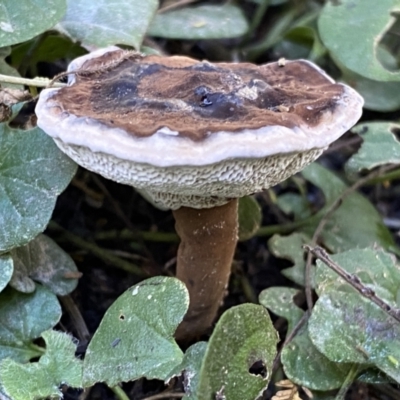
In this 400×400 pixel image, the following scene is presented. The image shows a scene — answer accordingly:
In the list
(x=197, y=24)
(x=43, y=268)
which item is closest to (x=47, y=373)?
(x=43, y=268)

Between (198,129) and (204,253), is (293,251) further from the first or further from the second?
(198,129)

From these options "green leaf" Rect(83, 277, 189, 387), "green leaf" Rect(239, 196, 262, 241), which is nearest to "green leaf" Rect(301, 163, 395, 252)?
"green leaf" Rect(239, 196, 262, 241)

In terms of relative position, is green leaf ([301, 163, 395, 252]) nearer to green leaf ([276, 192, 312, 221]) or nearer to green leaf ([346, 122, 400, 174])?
green leaf ([276, 192, 312, 221])

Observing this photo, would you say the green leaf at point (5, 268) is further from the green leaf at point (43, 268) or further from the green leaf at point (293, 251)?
the green leaf at point (293, 251)

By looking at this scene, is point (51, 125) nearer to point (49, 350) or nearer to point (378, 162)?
point (49, 350)

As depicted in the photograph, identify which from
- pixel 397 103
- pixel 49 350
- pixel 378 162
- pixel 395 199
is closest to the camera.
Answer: pixel 49 350

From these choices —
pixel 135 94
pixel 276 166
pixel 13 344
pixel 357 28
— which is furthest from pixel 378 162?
pixel 13 344

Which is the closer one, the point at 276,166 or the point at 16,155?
the point at 276,166

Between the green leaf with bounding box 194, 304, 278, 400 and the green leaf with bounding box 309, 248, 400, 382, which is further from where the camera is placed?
the green leaf with bounding box 309, 248, 400, 382
